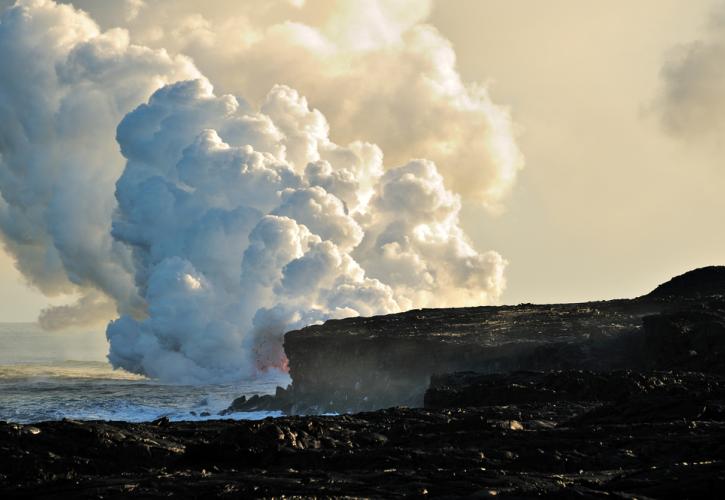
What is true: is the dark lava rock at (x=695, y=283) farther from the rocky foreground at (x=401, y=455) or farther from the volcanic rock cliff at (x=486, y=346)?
the rocky foreground at (x=401, y=455)

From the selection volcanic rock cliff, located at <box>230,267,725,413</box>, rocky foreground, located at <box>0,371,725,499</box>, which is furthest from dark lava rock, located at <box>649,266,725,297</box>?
rocky foreground, located at <box>0,371,725,499</box>

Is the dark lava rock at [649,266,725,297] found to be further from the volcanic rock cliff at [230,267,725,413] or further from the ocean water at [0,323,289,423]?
the ocean water at [0,323,289,423]

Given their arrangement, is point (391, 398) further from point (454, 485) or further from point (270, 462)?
point (454, 485)

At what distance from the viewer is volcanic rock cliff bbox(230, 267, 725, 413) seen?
60.8 metres

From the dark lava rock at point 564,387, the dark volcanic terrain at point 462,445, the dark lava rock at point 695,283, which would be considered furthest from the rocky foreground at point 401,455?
the dark lava rock at point 695,283

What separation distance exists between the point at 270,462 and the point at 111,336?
116 m

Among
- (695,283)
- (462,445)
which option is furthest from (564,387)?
(695,283)

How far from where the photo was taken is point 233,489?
20.7 m

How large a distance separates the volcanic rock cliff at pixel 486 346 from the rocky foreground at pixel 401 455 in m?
21.3

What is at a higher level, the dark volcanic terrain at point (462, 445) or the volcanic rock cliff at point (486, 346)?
the volcanic rock cliff at point (486, 346)

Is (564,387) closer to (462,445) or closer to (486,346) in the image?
(462,445)

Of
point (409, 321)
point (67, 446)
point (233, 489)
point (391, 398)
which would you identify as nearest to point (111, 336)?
point (409, 321)

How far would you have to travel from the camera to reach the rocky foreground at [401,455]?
20547 mm

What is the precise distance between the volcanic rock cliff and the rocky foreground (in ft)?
69.9
